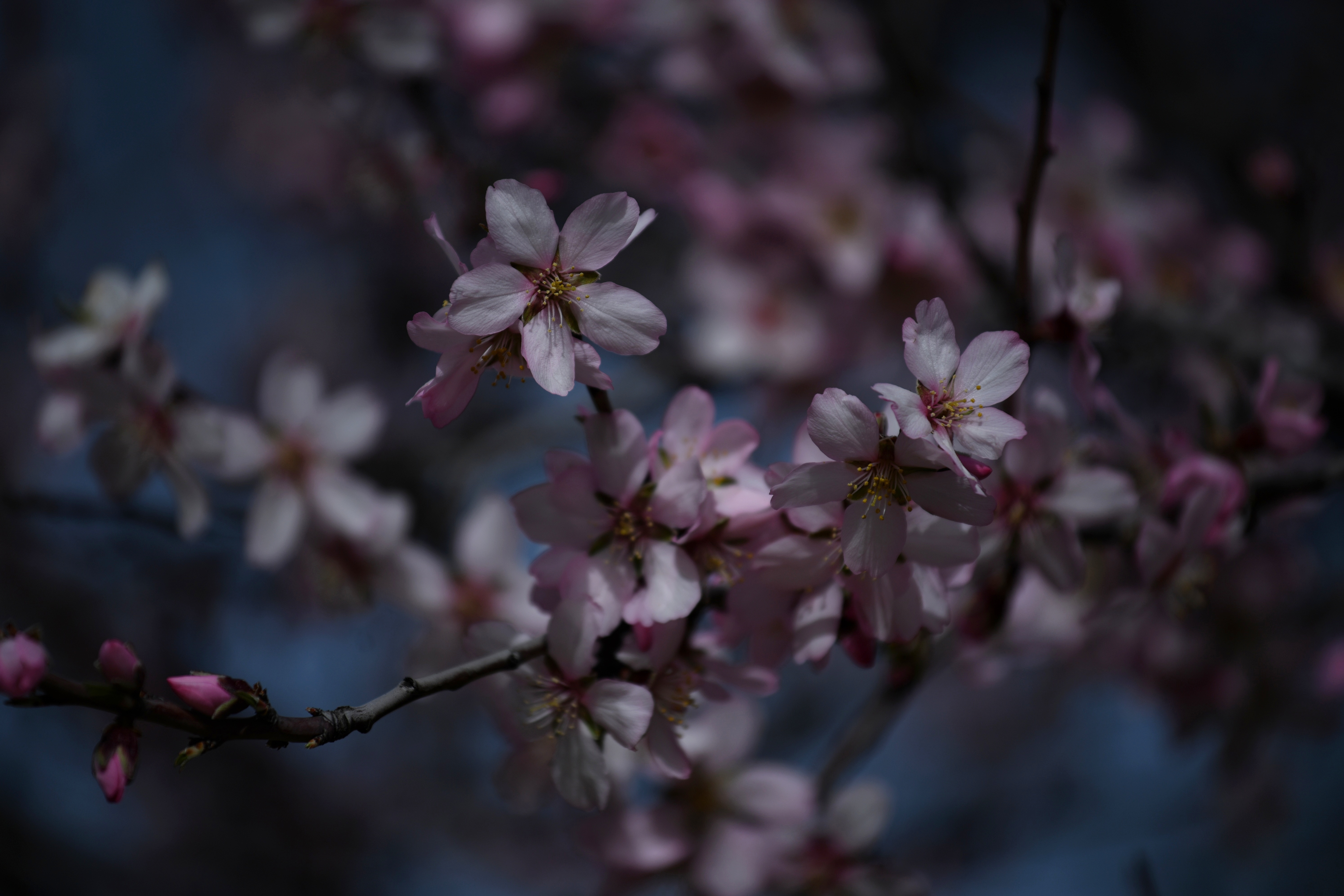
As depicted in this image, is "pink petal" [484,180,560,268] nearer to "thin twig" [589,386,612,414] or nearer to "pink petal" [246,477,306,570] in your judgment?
"thin twig" [589,386,612,414]

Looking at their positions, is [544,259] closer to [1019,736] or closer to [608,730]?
[608,730]

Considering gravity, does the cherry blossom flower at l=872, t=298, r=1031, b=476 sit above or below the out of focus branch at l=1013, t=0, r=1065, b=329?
below

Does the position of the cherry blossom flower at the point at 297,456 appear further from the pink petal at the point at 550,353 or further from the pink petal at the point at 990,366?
the pink petal at the point at 990,366

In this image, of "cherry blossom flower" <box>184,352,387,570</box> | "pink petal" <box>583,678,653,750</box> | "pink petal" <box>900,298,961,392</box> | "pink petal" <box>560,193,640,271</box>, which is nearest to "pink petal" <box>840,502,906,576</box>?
"pink petal" <box>900,298,961,392</box>

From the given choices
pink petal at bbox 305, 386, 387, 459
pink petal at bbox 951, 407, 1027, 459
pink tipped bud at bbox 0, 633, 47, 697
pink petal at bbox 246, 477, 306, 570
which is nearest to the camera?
pink tipped bud at bbox 0, 633, 47, 697

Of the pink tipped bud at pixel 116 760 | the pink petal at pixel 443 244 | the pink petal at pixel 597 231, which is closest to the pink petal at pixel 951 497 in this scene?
the pink petal at pixel 597 231

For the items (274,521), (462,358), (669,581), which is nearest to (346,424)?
(274,521)

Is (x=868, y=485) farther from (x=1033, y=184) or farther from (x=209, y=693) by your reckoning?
(x=209, y=693)
